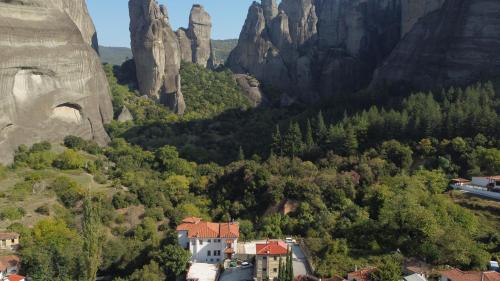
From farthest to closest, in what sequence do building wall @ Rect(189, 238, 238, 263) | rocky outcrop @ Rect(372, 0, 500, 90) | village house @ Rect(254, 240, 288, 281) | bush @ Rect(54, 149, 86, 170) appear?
rocky outcrop @ Rect(372, 0, 500, 90)
bush @ Rect(54, 149, 86, 170)
building wall @ Rect(189, 238, 238, 263)
village house @ Rect(254, 240, 288, 281)

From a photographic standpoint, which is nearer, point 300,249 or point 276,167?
point 300,249

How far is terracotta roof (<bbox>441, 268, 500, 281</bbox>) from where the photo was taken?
2773cm

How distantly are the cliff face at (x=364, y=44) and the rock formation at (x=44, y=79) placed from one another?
3038cm

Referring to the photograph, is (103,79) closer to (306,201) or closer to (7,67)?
(7,67)

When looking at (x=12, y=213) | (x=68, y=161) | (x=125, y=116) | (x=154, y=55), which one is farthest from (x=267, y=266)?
(x=154, y=55)

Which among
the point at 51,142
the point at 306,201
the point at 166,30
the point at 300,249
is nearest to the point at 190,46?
the point at 166,30

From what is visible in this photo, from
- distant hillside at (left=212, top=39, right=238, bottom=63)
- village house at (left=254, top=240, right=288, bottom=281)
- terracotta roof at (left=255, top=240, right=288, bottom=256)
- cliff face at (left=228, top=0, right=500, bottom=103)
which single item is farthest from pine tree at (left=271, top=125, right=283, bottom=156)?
distant hillside at (left=212, top=39, right=238, bottom=63)

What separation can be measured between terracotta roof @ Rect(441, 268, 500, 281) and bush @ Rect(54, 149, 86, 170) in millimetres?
31826

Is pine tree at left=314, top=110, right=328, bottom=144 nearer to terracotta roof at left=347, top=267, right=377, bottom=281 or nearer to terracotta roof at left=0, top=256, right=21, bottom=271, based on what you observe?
terracotta roof at left=347, top=267, right=377, bottom=281

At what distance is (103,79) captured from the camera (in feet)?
202

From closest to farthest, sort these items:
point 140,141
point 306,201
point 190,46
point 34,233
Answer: point 34,233 < point 306,201 < point 140,141 < point 190,46

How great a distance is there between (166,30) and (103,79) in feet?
52.1

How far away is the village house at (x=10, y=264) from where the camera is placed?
33.5 metres

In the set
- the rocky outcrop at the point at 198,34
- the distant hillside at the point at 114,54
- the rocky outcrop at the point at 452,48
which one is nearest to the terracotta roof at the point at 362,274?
the rocky outcrop at the point at 452,48
